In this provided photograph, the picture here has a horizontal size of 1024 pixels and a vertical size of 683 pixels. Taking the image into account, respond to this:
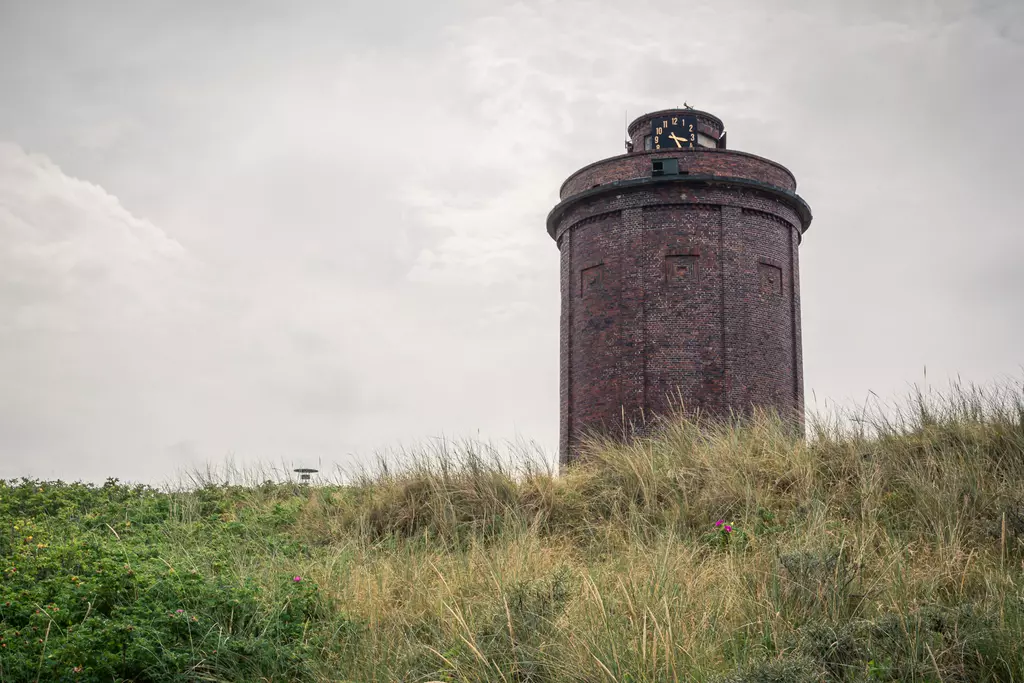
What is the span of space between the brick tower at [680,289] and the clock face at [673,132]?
6.49ft

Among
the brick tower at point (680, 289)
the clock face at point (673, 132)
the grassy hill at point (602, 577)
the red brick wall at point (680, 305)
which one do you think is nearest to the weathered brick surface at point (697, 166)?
the brick tower at point (680, 289)

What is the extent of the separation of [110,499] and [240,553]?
193 inches

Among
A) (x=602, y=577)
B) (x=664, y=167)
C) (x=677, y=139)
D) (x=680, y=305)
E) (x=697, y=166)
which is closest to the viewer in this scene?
(x=602, y=577)

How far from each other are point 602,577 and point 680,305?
1483cm

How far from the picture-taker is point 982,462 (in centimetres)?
823

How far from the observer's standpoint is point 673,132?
23078mm

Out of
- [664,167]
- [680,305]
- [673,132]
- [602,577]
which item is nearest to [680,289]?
[680,305]

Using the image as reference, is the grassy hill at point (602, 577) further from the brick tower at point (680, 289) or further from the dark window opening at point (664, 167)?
the dark window opening at point (664, 167)

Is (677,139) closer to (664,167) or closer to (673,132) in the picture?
(673,132)

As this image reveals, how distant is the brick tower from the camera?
65.9 ft

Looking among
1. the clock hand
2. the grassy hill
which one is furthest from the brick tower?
the grassy hill

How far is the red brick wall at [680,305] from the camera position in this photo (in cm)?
2005

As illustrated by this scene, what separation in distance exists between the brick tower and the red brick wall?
25 mm

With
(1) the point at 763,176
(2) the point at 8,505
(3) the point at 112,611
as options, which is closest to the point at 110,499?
(2) the point at 8,505
